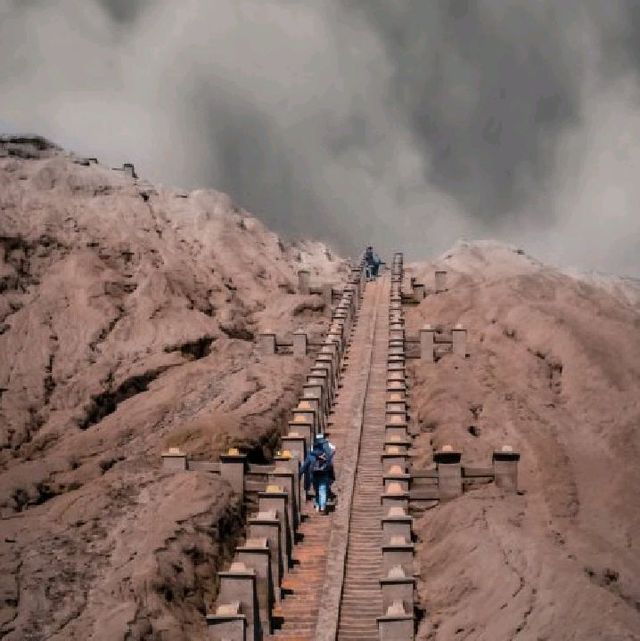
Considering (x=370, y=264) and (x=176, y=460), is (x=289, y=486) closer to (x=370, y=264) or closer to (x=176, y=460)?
(x=176, y=460)

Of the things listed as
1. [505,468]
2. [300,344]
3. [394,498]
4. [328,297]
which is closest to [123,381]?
[300,344]

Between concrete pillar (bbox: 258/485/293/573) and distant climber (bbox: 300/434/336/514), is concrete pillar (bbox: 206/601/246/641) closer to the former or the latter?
concrete pillar (bbox: 258/485/293/573)

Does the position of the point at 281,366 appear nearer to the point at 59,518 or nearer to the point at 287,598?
the point at 59,518

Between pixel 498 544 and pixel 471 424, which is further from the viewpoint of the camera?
pixel 471 424

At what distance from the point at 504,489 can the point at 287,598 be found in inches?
253

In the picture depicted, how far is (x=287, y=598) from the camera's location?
18531mm

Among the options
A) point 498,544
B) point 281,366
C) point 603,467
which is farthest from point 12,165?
point 498,544

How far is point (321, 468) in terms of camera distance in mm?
20844

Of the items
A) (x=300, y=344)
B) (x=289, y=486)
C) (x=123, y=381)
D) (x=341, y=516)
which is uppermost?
(x=300, y=344)

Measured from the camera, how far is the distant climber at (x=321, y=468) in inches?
819

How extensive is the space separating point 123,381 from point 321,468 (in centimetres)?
1500

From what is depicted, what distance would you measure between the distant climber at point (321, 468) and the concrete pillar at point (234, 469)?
184cm

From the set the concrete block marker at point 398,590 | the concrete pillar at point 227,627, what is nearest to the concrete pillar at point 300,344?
the concrete block marker at point 398,590

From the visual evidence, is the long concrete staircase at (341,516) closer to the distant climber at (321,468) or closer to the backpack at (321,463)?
the distant climber at (321,468)
